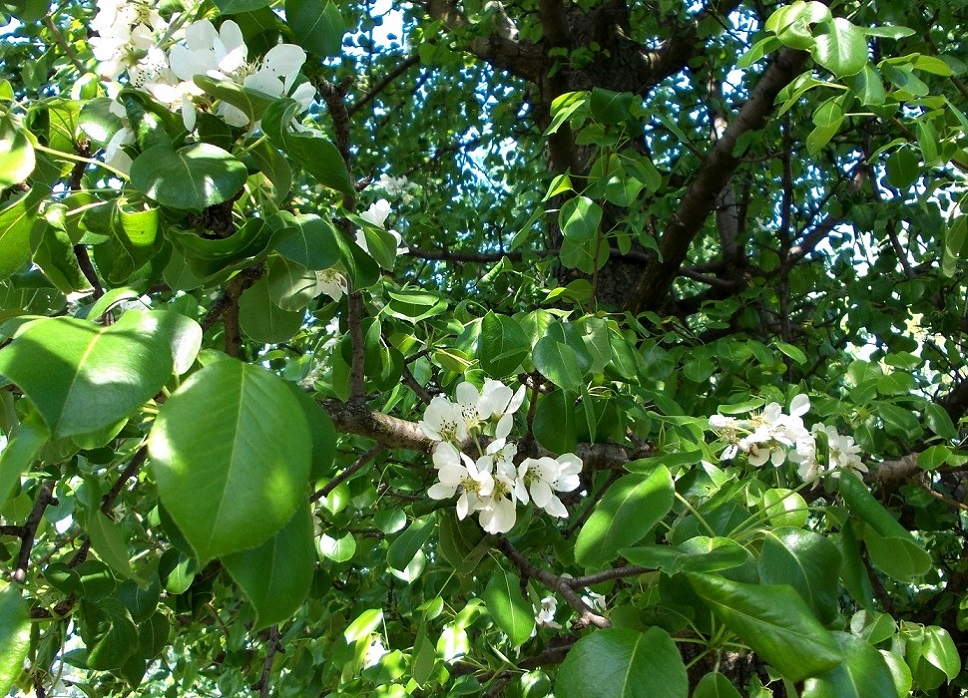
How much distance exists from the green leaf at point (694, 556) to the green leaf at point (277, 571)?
0.32 meters

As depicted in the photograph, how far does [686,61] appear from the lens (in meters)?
3.59

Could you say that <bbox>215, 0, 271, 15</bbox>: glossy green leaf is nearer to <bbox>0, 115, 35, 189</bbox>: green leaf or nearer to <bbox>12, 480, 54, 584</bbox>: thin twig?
<bbox>0, 115, 35, 189</bbox>: green leaf

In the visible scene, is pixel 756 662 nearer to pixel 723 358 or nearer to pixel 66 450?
pixel 723 358

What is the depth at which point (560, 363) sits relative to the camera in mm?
1018

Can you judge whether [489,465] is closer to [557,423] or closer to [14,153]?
[557,423]

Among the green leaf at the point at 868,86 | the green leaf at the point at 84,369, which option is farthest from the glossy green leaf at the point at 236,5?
the green leaf at the point at 868,86

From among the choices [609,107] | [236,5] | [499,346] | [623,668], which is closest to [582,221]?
[609,107]

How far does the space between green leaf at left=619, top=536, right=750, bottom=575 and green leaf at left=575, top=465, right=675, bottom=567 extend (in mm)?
23

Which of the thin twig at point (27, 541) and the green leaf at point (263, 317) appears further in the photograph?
the green leaf at point (263, 317)

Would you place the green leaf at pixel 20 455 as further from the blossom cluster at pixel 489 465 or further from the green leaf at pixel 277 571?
the blossom cluster at pixel 489 465

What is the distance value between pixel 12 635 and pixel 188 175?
41 centimetres

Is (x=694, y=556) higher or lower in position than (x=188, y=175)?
lower

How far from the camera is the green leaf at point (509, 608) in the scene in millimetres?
1104

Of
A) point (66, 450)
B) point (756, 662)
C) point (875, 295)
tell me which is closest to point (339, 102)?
point (66, 450)
